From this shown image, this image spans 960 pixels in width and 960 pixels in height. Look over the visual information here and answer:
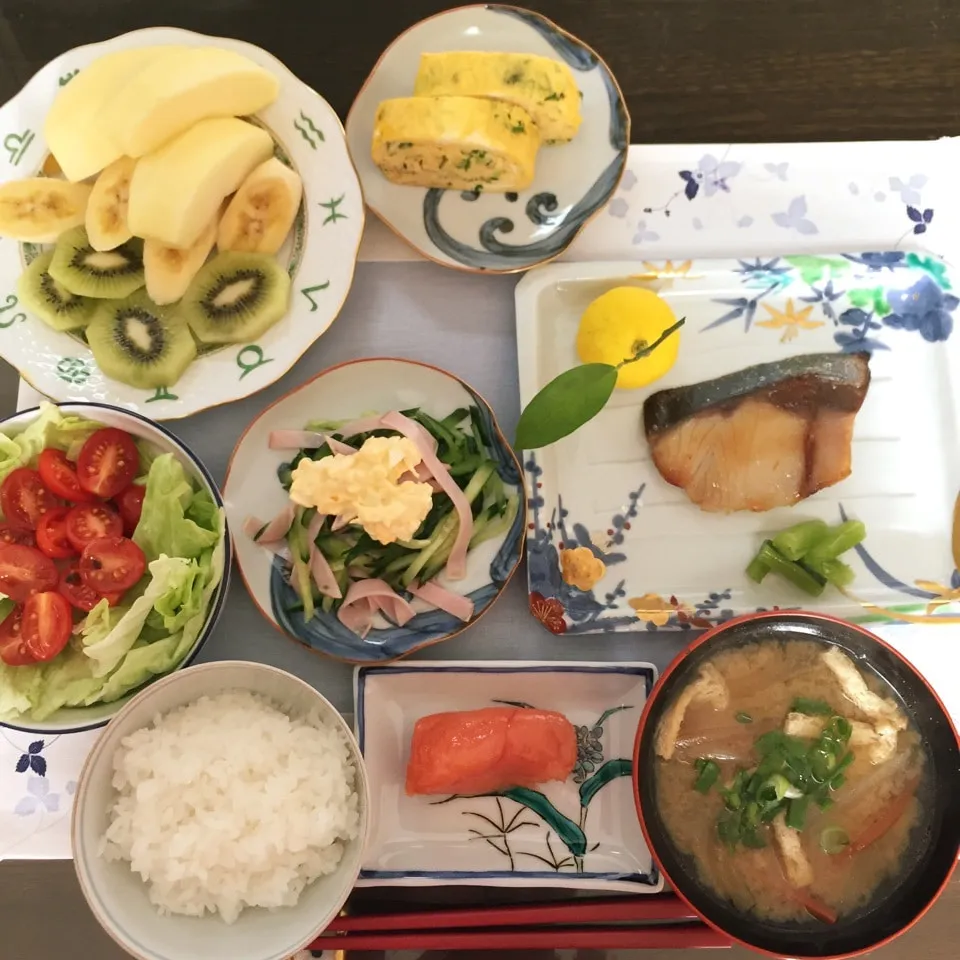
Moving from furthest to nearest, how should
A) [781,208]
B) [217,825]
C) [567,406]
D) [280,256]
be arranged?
[781,208], [280,256], [567,406], [217,825]

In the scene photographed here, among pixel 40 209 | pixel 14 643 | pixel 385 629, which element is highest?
pixel 40 209

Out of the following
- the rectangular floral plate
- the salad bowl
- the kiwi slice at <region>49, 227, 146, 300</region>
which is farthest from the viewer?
the kiwi slice at <region>49, 227, 146, 300</region>

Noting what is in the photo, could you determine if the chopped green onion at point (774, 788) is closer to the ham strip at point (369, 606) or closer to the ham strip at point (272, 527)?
the ham strip at point (369, 606)

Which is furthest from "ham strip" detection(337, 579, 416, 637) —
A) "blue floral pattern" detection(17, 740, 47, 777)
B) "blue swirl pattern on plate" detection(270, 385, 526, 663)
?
"blue floral pattern" detection(17, 740, 47, 777)

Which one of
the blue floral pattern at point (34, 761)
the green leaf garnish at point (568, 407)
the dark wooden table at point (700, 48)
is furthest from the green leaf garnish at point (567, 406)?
the blue floral pattern at point (34, 761)

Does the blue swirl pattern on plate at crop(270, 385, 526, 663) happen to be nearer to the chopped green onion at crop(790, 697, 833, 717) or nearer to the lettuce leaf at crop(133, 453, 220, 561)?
the lettuce leaf at crop(133, 453, 220, 561)

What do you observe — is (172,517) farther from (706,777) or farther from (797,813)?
(797,813)

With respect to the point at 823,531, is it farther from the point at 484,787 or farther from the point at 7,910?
the point at 7,910

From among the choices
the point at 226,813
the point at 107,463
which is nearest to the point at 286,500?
the point at 107,463

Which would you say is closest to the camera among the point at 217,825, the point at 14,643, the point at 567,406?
the point at 217,825
